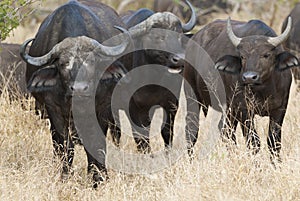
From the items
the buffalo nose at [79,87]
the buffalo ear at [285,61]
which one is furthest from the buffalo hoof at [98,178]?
the buffalo ear at [285,61]

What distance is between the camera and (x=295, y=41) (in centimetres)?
1041

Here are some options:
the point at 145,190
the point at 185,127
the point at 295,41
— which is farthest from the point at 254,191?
the point at 295,41

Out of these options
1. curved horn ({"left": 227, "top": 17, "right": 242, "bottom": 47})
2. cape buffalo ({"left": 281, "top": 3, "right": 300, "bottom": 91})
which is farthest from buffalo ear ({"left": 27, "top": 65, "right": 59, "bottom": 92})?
cape buffalo ({"left": 281, "top": 3, "right": 300, "bottom": 91})

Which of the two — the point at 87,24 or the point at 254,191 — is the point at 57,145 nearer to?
the point at 87,24

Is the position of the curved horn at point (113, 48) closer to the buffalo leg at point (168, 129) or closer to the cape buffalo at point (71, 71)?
the cape buffalo at point (71, 71)

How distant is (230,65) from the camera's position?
22.2ft

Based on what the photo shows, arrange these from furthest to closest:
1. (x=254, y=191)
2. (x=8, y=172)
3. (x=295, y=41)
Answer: (x=295, y=41), (x=8, y=172), (x=254, y=191)

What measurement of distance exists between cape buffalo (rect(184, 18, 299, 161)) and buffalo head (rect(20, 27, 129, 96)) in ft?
3.96

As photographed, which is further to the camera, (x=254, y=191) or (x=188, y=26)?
(x=188, y=26)

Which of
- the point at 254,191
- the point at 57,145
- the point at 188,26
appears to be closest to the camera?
the point at 254,191

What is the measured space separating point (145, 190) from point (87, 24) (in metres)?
1.67

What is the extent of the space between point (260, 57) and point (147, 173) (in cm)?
150

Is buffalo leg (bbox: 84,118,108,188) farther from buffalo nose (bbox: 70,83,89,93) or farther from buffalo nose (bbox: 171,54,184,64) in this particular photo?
buffalo nose (bbox: 171,54,184,64)

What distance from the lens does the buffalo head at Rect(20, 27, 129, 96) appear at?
5520 millimetres
